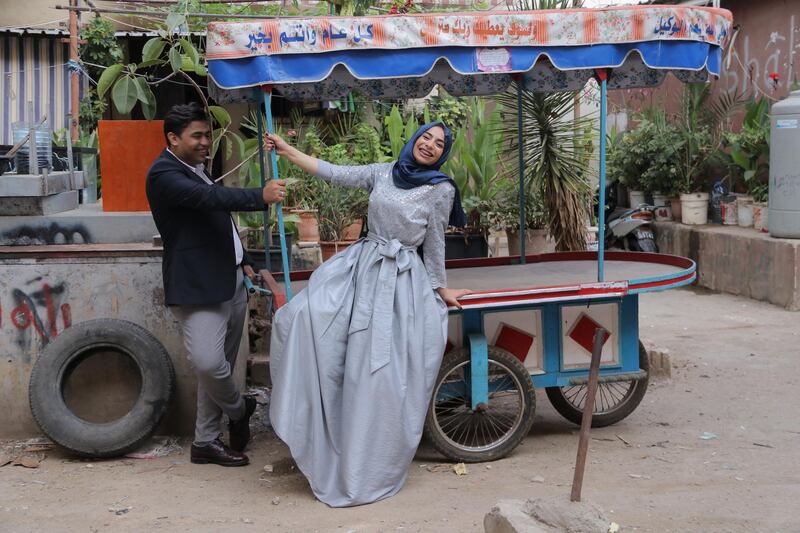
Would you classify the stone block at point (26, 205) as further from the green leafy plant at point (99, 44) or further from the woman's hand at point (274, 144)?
the green leafy plant at point (99, 44)

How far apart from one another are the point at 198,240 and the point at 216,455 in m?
1.14

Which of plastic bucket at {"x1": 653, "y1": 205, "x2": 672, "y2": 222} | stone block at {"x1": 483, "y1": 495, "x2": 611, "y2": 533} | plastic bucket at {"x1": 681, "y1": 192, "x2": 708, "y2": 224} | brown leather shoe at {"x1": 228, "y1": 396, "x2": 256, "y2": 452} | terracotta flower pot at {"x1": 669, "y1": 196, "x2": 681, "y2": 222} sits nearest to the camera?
stone block at {"x1": 483, "y1": 495, "x2": 611, "y2": 533}

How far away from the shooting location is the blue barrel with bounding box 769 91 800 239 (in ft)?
28.8

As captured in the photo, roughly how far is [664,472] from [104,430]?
2.85 m

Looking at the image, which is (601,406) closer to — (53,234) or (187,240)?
(187,240)

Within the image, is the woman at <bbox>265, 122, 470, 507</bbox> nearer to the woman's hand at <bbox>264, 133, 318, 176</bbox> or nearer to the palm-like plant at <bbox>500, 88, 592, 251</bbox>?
the woman's hand at <bbox>264, 133, 318, 176</bbox>

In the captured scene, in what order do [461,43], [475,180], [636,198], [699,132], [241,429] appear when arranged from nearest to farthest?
[461,43] < [241,429] < [475,180] < [699,132] < [636,198]

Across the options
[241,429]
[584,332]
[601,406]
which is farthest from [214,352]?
[601,406]

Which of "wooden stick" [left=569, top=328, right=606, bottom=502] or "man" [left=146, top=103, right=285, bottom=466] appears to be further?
"man" [left=146, top=103, right=285, bottom=466]

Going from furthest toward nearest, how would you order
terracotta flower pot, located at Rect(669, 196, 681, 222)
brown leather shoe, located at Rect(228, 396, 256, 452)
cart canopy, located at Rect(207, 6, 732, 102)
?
1. terracotta flower pot, located at Rect(669, 196, 681, 222)
2. brown leather shoe, located at Rect(228, 396, 256, 452)
3. cart canopy, located at Rect(207, 6, 732, 102)

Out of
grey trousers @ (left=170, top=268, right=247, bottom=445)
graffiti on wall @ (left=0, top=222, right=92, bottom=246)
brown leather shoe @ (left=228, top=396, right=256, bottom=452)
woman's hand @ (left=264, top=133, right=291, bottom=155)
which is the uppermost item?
woman's hand @ (left=264, top=133, right=291, bottom=155)

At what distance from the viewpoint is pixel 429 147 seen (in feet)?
15.4

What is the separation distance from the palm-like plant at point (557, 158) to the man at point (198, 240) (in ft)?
12.2

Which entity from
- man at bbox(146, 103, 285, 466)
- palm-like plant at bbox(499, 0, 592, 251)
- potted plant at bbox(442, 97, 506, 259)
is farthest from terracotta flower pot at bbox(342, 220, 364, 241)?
man at bbox(146, 103, 285, 466)
